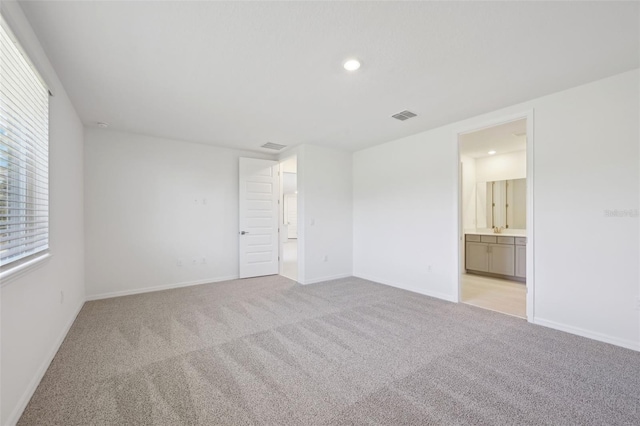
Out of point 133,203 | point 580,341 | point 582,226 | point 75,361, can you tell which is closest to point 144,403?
point 75,361

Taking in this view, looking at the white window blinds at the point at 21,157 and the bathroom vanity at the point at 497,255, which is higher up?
the white window blinds at the point at 21,157

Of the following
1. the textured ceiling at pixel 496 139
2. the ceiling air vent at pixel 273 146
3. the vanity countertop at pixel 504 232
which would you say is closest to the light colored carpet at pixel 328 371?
the vanity countertop at pixel 504 232

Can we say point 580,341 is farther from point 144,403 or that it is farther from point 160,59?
point 160,59

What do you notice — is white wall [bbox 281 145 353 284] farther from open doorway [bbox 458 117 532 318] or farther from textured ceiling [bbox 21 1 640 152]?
open doorway [bbox 458 117 532 318]

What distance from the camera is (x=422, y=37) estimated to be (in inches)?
81.0

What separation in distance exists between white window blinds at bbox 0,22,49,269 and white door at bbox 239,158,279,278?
3122 mm

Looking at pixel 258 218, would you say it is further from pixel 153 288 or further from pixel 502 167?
pixel 502 167

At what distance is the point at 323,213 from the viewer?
207 inches

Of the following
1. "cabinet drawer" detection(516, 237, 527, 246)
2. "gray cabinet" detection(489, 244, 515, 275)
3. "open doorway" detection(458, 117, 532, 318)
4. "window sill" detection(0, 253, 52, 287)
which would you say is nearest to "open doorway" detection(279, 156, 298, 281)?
"open doorway" detection(458, 117, 532, 318)

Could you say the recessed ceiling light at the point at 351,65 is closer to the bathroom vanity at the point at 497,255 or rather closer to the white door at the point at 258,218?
the white door at the point at 258,218

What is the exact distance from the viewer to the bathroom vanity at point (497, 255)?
16.6 feet

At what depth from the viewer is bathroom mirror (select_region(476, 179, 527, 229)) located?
19.0 ft

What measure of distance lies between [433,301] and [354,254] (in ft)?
6.46

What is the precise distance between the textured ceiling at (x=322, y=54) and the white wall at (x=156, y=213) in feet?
3.32
